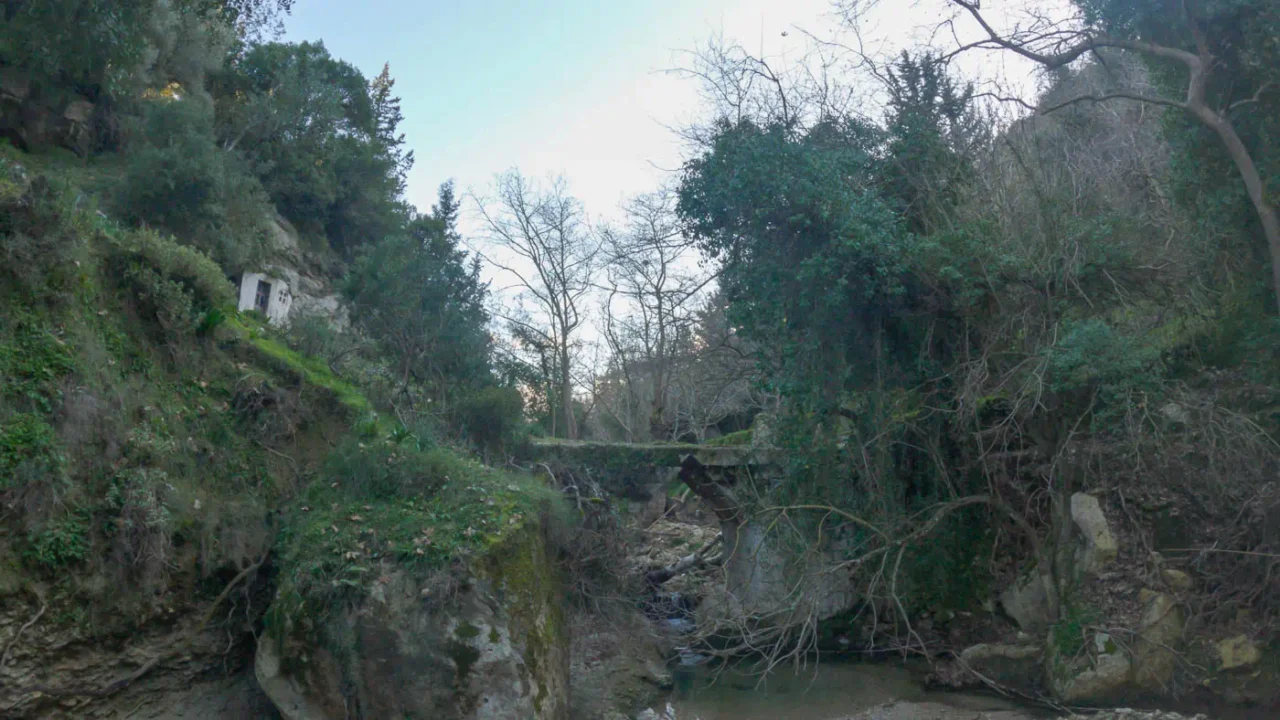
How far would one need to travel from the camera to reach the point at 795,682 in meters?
13.6

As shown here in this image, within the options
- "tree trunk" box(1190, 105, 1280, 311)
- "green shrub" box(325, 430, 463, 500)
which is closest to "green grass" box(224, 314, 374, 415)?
"green shrub" box(325, 430, 463, 500)

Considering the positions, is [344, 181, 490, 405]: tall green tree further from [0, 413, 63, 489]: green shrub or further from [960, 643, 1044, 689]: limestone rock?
[960, 643, 1044, 689]: limestone rock

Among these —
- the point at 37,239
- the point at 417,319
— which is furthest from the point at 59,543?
the point at 417,319

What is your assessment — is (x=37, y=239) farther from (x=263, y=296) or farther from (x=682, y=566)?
(x=682, y=566)

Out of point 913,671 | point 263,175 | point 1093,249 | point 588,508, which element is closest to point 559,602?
point 588,508

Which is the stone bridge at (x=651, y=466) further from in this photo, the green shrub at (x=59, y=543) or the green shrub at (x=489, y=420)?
the green shrub at (x=59, y=543)

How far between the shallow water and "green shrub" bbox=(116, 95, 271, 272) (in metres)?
12.1

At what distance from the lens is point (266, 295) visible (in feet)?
68.9

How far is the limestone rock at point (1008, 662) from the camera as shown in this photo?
462 inches

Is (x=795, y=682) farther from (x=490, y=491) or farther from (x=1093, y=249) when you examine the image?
(x=1093, y=249)

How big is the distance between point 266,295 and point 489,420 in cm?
834

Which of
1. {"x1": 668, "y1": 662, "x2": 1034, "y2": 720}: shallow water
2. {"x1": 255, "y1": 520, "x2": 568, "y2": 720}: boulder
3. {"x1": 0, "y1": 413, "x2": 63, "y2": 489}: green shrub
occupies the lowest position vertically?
{"x1": 668, "y1": 662, "x2": 1034, "y2": 720}: shallow water

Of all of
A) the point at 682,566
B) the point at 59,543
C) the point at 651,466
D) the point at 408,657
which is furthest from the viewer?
the point at 682,566

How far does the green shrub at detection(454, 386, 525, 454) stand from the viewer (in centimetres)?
1591
